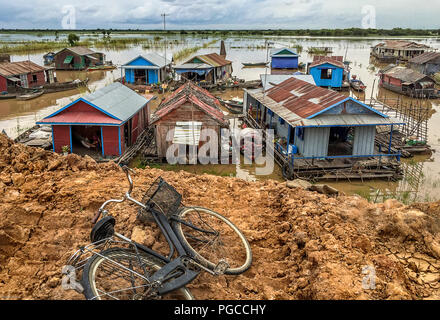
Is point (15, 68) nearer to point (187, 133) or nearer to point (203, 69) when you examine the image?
point (203, 69)

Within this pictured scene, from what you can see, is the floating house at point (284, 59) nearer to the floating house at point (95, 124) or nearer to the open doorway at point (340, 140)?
the open doorway at point (340, 140)

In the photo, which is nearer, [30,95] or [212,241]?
[212,241]

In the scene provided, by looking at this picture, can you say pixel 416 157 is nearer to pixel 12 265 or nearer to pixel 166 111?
pixel 166 111

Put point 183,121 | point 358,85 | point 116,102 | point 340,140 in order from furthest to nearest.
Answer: point 358,85 → point 340,140 → point 116,102 → point 183,121

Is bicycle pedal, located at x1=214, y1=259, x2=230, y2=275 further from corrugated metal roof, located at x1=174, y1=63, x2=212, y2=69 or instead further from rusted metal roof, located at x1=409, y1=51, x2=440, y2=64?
rusted metal roof, located at x1=409, y1=51, x2=440, y2=64

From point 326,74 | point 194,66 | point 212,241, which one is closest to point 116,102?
point 212,241

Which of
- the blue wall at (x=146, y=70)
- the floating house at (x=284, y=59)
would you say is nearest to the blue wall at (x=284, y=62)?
the floating house at (x=284, y=59)
